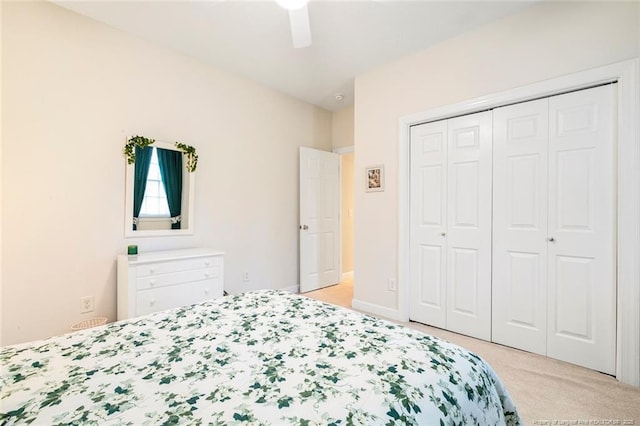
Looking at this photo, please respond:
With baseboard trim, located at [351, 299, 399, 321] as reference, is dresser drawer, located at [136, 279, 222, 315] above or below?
above

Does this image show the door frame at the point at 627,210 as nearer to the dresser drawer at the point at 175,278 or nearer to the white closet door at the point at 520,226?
the white closet door at the point at 520,226

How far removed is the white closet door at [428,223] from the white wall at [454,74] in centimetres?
19

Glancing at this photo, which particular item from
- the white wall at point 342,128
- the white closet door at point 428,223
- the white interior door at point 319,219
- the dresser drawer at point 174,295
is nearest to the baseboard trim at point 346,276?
the white interior door at point 319,219

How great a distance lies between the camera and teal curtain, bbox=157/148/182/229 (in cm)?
283

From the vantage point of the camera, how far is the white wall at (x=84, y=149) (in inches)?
82.7

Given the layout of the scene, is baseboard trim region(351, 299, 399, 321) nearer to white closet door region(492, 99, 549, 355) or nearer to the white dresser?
white closet door region(492, 99, 549, 355)

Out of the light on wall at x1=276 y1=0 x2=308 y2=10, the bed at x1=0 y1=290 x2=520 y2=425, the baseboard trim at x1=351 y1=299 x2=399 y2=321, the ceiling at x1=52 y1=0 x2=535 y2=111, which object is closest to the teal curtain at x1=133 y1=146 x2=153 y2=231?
the ceiling at x1=52 y1=0 x2=535 y2=111

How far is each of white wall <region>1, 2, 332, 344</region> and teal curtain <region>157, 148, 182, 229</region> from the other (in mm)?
167

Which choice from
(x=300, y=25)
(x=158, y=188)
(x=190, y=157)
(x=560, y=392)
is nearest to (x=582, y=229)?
(x=560, y=392)

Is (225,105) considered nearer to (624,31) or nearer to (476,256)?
(476,256)

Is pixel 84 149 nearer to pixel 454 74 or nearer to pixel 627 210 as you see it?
pixel 454 74

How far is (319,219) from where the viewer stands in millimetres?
4191

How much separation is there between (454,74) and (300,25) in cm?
155

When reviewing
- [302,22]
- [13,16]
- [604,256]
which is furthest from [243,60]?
[604,256]
